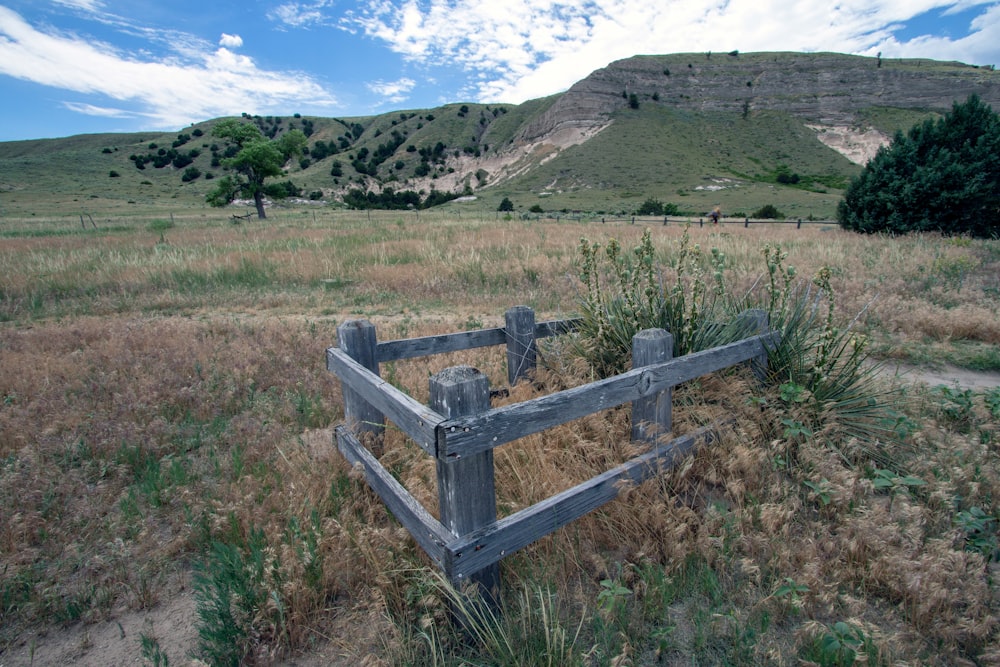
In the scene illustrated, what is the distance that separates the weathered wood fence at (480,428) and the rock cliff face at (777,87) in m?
89.8

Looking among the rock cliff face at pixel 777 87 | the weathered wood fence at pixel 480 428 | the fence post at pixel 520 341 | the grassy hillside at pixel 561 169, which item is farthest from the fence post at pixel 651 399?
the rock cliff face at pixel 777 87

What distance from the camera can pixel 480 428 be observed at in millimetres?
2014

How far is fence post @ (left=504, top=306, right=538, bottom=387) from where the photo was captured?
4.05 meters

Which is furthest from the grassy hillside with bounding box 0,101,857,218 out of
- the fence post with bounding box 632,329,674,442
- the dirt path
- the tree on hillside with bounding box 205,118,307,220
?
the fence post with bounding box 632,329,674,442

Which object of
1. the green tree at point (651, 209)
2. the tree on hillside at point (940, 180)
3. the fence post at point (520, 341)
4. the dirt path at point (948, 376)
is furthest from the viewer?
the green tree at point (651, 209)

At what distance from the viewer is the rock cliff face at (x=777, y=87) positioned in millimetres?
84250

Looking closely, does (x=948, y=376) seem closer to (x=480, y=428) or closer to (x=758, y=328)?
(x=758, y=328)

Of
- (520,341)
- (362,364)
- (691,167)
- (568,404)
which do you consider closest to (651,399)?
(568,404)

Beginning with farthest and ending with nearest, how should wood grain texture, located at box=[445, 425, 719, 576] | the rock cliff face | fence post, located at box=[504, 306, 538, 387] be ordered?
1. the rock cliff face
2. fence post, located at box=[504, 306, 538, 387]
3. wood grain texture, located at box=[445, 425, 719, 576]

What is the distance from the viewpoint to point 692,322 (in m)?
3.72

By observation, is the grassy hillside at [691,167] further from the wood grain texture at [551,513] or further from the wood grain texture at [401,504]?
the wood grain texture at [401,504]

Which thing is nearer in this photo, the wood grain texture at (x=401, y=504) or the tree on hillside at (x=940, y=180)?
the wood grain texture at (x=401, y=504)

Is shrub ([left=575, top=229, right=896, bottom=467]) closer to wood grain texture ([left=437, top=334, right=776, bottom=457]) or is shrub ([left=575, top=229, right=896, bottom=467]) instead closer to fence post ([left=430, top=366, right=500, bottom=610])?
wood grain texture ([left=437, top=334, right=776, bottom=457])

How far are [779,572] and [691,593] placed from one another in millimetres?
491
